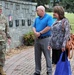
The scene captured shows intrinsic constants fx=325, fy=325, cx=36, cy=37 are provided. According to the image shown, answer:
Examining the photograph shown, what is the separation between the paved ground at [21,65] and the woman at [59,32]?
142 cm

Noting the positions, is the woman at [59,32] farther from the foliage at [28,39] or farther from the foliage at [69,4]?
the foliage at [69,4]

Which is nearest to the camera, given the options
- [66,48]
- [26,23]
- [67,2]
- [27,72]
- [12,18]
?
[66,48]

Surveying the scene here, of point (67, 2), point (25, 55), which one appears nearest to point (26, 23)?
point (25, 55)

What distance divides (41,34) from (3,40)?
938 mm

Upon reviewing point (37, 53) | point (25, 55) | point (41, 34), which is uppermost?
point (41, 34)

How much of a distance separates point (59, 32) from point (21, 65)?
282cm

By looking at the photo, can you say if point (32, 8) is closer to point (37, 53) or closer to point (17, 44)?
point (17, 44)

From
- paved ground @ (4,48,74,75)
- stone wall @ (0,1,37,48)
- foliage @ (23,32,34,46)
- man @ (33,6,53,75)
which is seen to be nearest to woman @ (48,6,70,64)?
man @ (33,6,53,75)

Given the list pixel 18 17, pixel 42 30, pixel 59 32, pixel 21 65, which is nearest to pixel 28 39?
pixel 18 17

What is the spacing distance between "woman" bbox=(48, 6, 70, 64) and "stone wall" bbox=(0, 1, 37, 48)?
203 inches

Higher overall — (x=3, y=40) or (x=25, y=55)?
(x=3, y=40)

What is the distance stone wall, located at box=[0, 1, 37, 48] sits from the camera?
13023mm

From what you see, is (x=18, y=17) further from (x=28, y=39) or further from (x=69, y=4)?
(x=69, y=4)

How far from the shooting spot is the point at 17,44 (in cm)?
1391
